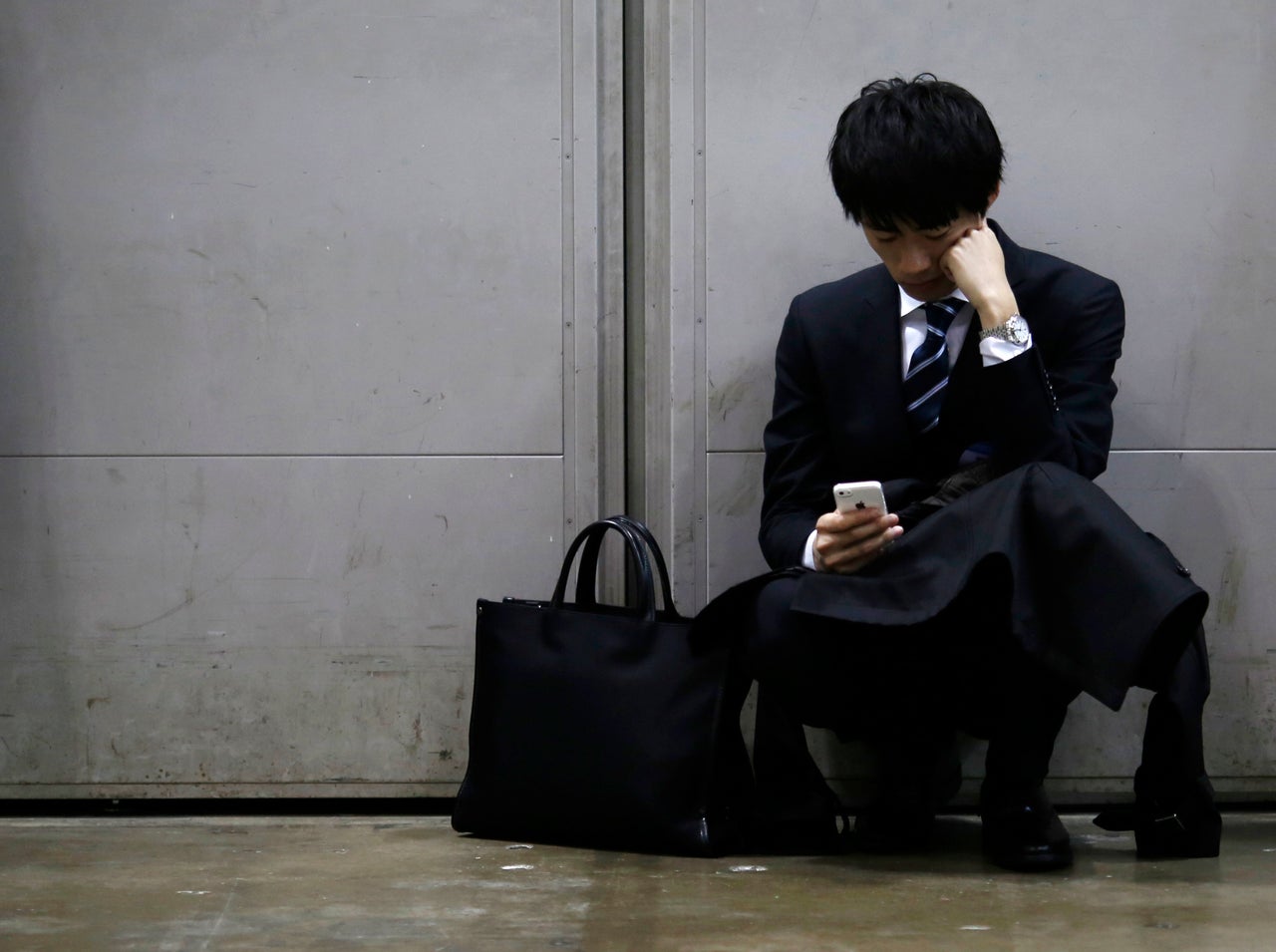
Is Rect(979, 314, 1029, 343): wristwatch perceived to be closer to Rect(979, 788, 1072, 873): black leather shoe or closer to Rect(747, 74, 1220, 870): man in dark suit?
Rect(747, 74, 1220, 870): man in dark suit

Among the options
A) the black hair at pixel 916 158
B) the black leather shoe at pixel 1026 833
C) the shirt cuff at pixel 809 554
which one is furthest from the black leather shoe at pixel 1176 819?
the black hair at pixel 916 158

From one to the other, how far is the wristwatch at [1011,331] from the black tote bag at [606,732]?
663 millimetres

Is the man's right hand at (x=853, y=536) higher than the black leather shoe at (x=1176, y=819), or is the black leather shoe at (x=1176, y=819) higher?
the man's right hand at (x=853, y=536)

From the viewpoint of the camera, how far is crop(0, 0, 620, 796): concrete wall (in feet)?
8.75

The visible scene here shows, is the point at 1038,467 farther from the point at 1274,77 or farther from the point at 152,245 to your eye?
the point at 152,245

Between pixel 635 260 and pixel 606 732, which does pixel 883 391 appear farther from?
pixel 606 732

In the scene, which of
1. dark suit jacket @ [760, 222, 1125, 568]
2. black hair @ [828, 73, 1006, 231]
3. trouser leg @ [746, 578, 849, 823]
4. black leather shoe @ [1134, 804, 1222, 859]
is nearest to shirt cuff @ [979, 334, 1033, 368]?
dark suit jacket @ [760, 222, 1125, 568]

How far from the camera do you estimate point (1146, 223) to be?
2682 millimetres

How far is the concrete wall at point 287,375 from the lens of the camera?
2668 millimetres

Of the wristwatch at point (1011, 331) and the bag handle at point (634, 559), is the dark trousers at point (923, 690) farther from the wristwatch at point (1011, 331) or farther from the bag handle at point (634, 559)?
the wristwatch at point (1011, 331)

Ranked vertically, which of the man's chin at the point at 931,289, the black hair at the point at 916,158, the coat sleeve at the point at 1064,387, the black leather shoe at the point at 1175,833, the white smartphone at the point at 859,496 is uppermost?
the black hair at the point at 916,158

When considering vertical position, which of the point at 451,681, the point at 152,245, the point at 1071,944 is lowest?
the point at 1071,944

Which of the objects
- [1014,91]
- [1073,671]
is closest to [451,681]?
[1073,671]

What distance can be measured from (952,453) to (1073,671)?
0.50m
